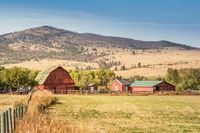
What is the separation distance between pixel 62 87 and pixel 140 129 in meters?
85.3

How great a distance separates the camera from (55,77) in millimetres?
112375

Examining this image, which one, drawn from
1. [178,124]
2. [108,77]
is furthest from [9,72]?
[178,124]

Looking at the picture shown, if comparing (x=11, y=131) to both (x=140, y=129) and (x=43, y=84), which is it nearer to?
(x=140, y=129)

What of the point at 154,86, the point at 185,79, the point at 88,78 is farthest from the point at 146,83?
the point at 88,78

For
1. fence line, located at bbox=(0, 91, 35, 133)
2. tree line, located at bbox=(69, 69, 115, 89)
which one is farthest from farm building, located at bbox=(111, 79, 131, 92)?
fence line, located at bbox=(0, 91, 35, 133)

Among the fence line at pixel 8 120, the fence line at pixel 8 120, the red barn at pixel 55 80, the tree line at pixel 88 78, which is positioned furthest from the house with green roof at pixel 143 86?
the fence line at pixel 8 120

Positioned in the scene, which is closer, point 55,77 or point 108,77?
point 55,77

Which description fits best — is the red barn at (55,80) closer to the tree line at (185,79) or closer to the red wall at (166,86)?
the red wall at (166,86)

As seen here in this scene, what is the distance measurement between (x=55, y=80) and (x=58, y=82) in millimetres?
965

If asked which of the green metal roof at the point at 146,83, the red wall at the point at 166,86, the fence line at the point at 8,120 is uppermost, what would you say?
the fence line at the point at 8,120

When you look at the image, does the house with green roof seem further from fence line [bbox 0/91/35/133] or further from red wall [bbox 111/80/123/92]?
fence line [bbox 0/91/35/133]

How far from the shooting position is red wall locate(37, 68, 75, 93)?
363ft

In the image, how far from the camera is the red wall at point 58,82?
111 metres

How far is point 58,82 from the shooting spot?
112312mm
